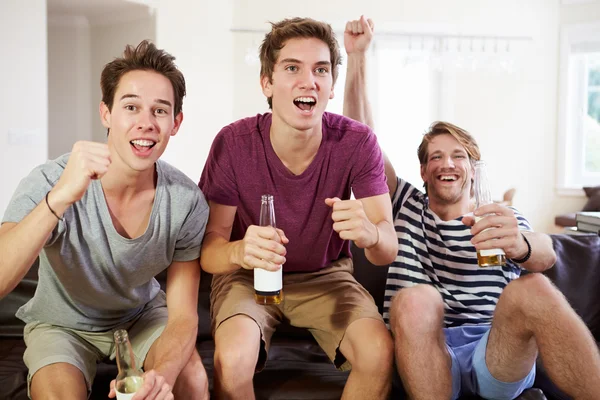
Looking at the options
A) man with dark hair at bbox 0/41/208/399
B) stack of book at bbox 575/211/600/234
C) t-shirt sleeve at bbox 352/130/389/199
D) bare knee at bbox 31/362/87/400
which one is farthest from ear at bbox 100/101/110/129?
stack of book at bbox 575/211/600/234

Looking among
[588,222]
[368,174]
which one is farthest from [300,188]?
[588,222]

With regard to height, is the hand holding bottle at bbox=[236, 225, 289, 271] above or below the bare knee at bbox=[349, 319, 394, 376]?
above

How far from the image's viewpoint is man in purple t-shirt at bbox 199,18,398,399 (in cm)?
199

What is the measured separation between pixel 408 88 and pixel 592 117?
2142 millimetres

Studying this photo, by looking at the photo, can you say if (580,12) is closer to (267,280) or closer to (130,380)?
(267,280)

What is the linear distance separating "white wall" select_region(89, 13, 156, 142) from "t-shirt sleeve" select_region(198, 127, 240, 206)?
4.38 m

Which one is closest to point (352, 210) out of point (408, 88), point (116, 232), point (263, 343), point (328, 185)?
point (328, 185)

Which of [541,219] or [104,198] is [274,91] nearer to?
[104,198]

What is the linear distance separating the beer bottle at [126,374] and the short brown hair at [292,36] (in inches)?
41.2

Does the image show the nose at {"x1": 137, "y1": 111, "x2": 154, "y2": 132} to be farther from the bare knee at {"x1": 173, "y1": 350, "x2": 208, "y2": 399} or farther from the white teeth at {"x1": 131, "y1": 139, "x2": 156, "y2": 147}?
the bare knee at {"x1": 173, "y1": 350, "x2": 208, "y2": 399}

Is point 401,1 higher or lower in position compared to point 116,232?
higher

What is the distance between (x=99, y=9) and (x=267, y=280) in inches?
219

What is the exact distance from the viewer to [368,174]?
2074 mm

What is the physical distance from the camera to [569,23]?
22.6 feet
